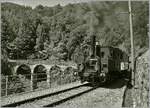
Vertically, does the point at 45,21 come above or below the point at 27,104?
above

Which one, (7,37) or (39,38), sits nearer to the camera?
(7,37)

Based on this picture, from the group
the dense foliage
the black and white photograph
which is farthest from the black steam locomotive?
the dense foliage

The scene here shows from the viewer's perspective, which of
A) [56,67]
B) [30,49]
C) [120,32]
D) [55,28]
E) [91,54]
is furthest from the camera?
[55,28]

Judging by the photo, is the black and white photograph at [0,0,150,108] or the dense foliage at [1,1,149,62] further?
the dense foliage at [1,1,149,62]

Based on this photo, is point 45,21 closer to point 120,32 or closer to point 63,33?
point 63,33

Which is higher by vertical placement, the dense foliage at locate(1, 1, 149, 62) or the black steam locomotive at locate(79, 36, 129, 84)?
the dense foliage at locate(1, 1, 149, 62)

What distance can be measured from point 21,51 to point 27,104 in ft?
191

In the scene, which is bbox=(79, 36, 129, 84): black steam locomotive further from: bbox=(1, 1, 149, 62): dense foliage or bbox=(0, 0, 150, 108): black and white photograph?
bbox=(1, 1, 149, 62): dense foliage

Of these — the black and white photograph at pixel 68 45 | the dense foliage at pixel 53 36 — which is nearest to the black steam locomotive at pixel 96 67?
the black and white photograph at pixel 68 45

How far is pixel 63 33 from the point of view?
73.8 m

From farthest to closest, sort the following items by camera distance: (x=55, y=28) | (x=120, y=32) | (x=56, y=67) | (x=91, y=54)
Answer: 1. (x=55, y=28)
2. (x=120, y=32)
3. (x=56, y=67)
4. (x=91, y=54)

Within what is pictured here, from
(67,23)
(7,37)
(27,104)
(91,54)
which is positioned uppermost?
(67,23)

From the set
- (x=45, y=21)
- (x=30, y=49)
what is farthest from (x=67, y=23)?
(x=30, y=49)

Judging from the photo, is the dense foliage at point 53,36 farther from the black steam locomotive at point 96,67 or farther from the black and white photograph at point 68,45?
the black steam locomotive at point 96,67
